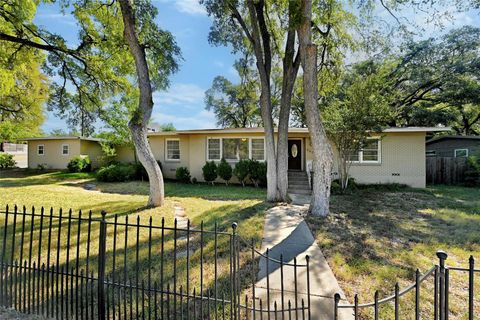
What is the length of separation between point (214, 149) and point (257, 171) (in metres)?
3.01

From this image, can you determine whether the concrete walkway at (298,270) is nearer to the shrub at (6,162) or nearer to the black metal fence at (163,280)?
the black metal fence at (163,280)

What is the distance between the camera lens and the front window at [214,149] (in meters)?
14.5

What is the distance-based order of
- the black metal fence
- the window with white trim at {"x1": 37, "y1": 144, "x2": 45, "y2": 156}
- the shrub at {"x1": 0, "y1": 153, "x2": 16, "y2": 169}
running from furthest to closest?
1. the shrub at {"x1": 0, "y1": 153, "x2": 16, "y2": 169}
2. the window with white trim at {"x1": 37, "y1": 144, "x2": 45, "y2": 156}
3. the black metal fence

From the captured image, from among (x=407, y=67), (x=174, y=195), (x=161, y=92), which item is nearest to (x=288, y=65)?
(x=161, y=92)

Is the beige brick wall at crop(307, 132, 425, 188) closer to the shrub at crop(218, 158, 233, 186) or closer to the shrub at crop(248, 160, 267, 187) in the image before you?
the shrub at crop(248, 160, 267, 187)

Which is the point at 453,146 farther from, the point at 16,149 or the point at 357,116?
the point at 16,149

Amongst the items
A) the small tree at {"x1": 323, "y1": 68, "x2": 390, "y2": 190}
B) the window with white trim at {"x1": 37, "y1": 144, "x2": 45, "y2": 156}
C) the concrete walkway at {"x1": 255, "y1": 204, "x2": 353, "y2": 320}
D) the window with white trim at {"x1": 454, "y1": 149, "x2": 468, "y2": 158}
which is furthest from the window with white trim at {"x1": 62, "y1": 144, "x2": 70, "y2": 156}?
the window with white trim at {"x1": 454, "y1": 149, "x2": 468, "y2": 158}

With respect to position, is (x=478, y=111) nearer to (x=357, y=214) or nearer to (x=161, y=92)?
(x=357, y=214)

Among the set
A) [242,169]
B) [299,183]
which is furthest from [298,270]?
[242,169]

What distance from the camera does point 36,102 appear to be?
20.4 metres

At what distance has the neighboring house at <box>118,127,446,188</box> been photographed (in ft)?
41.2

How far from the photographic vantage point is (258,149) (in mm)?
14062

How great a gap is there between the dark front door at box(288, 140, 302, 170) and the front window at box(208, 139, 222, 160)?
4159 mm

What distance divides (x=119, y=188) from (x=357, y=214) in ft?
34.8
